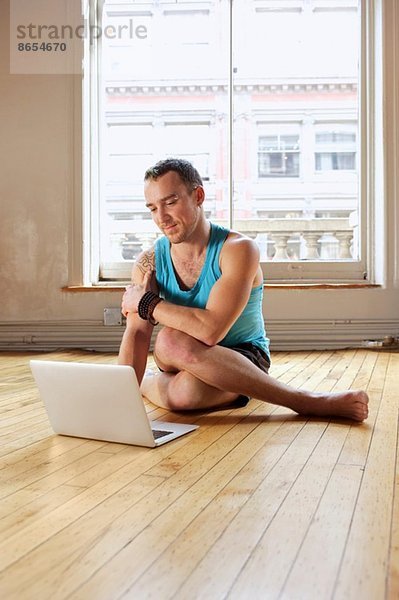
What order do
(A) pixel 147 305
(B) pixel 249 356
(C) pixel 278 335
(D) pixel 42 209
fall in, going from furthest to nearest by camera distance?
(D) pixel 42 209, (C) pixel 278 335, (B) pixel 249 356, (A) pixel 147 305

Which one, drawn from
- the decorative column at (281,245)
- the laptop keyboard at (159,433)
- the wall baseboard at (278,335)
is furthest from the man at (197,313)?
the decorative column at (281,245)

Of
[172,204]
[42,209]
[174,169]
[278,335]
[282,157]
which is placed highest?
[282,157]

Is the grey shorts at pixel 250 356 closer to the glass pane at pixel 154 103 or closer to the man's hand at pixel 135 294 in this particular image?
the man's hand at pixel 135 294

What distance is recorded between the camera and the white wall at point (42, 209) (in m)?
4.71

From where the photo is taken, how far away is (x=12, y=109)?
4801 millimetres

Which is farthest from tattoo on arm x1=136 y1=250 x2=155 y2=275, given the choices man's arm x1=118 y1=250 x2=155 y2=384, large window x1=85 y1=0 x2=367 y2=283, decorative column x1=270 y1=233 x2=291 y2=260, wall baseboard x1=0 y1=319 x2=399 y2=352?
decorative column x1=270 y1=233 x2=291 y2=260

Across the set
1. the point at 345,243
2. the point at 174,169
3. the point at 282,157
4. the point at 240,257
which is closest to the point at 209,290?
the point at 240,257

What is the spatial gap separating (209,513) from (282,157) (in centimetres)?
416

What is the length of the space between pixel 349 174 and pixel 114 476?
3938 millimetres

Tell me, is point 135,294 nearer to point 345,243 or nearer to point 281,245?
point 281,245

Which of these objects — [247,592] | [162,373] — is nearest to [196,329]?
[162,373]

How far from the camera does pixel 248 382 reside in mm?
2158

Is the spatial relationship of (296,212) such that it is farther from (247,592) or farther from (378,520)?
(247,592)

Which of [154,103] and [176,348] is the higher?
[154,103]
